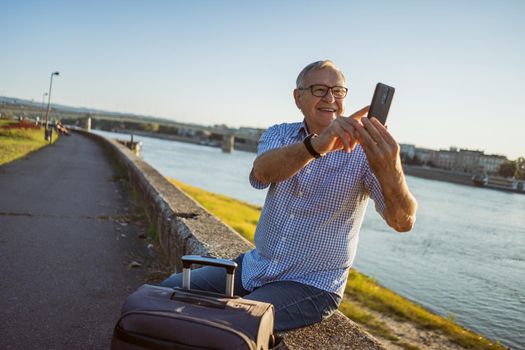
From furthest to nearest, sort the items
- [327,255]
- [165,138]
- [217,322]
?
[165,138] < [327,255] < [217,322]

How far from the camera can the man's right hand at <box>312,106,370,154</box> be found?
1579 mm

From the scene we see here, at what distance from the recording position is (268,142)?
2.17 metres

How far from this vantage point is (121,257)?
164 inches

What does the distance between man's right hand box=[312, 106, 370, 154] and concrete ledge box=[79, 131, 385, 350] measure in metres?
0.74

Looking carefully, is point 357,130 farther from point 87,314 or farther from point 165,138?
point 165,138

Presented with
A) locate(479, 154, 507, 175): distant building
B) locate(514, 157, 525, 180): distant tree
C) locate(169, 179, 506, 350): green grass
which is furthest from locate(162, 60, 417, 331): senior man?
locate(479, 154, 507, 175): distant building

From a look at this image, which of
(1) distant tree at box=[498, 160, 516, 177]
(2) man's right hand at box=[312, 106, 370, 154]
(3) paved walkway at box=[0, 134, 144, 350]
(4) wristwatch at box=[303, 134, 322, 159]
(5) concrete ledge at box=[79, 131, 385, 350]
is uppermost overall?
(1) distant tree at box=[498, 160, 516, 177]

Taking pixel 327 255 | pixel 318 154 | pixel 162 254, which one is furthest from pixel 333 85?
pixel 162 254

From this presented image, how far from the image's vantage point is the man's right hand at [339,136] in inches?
62.2

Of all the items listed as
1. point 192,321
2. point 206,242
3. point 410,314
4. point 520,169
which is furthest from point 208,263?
point 520,169

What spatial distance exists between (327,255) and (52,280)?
7.63 feet

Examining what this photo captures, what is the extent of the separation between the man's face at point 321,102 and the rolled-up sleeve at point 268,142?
16 centimetres

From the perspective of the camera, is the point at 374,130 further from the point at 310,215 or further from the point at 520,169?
the point at 520,169

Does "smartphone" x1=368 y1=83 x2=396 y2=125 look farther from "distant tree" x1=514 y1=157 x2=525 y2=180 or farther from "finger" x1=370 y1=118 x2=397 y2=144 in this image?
"distant tree" x1=514 y1=157 x2=525 y2=180
